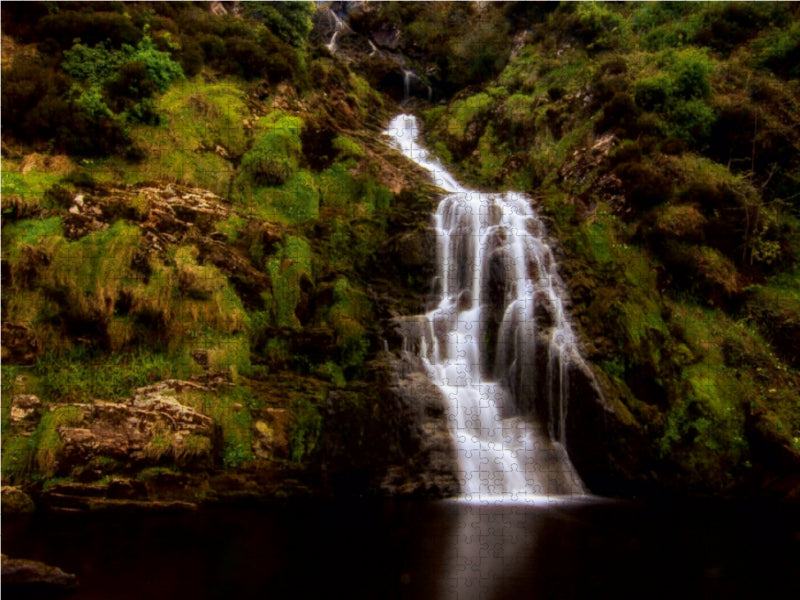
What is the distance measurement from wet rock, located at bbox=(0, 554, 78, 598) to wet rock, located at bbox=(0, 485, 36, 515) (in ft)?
12.1

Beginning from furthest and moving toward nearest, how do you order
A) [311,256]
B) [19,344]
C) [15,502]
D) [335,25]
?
[335,25], [311,256], [19,344], [15,502]

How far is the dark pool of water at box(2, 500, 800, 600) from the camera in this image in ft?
22.8

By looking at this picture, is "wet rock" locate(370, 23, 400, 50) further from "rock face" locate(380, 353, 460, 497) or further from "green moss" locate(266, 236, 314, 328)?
"rock face" locate(380, 353, 460, 497)

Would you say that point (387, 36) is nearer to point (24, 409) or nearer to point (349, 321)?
point (349, 321)

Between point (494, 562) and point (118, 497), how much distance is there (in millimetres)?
7187

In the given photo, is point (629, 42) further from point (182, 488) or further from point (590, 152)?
point (182, 488)

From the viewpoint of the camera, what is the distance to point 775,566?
8078 millimetres

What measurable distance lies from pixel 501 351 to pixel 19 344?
36.6 ft

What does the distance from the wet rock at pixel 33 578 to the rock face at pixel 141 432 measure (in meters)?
4.40

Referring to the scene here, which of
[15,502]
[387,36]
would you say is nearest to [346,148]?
[15,502]

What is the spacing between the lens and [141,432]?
450 inches

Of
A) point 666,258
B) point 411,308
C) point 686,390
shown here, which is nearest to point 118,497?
point 411,308

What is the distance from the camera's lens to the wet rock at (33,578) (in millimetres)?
6375

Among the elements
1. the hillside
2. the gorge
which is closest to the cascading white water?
the gorge
